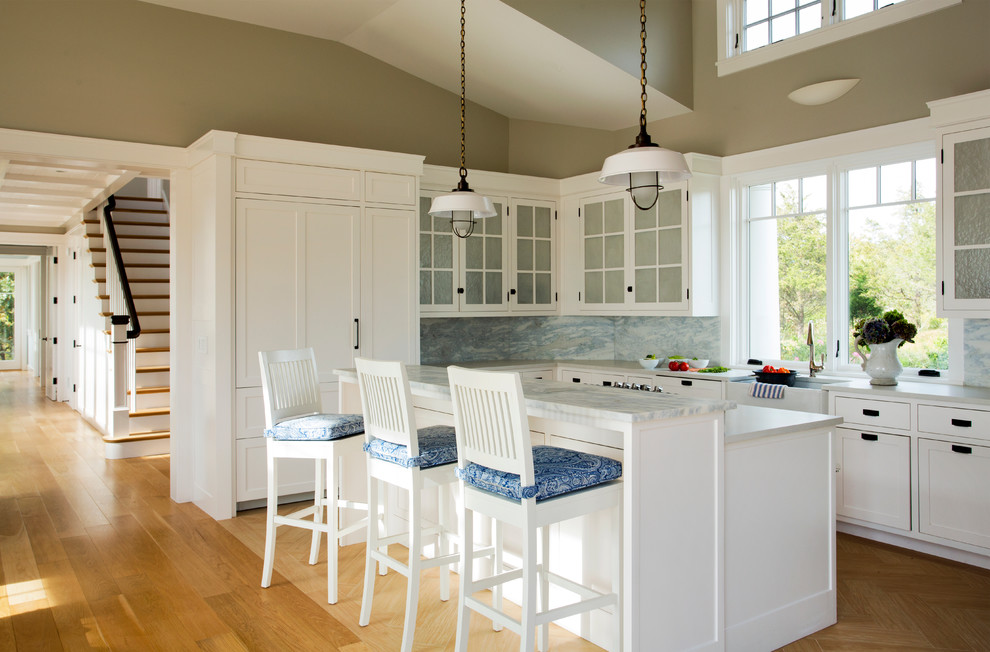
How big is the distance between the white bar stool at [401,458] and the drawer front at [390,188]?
2.31 metres

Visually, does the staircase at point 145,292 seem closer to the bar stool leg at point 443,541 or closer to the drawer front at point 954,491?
the bar stool leg at point 443,541

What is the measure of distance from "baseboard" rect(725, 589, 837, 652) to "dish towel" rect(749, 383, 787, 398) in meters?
1.64

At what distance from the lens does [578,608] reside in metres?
2.38

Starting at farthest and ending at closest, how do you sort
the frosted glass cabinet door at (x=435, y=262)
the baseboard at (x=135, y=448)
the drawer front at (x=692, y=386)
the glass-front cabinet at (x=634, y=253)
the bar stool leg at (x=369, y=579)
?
the baseboard at (x=135, y=448)
the frosted glass cabinet door at (x=435, y=262)
the glass-front cabinet at (x=634, y=253)
the drawer front at (x=692, y=386)
the bar stool leg at (x=369, y=579)

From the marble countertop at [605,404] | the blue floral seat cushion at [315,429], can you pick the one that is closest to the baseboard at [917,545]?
the marble countertop at [605,404]

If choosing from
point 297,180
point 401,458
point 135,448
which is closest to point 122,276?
point 135,448

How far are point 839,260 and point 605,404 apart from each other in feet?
9.86

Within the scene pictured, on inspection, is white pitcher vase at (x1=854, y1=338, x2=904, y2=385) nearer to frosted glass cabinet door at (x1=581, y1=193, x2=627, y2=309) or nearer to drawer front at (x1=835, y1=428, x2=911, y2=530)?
drawer front at (x1=835, y1=428, x2=911, y2=530)

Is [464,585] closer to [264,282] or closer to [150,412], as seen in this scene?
[264,282]

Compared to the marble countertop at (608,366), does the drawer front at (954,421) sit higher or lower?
lower

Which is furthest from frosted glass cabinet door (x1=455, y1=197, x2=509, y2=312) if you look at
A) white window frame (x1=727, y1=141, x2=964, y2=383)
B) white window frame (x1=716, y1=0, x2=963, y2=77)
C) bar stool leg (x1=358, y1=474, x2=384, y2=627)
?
bar stool leg (x1=358, y1=474, x2=384, y2=627)

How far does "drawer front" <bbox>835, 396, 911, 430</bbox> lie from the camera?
12.6 feet

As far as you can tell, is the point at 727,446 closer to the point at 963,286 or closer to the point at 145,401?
the point at 963,286

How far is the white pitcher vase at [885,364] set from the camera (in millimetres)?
4148
